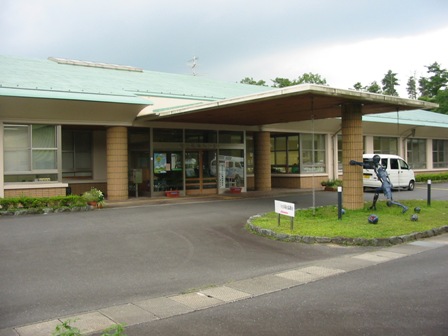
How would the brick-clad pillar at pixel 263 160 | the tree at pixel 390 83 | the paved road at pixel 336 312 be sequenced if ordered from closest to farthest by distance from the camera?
the paved road at pixel 336 312 → the brick-clad pillar at pixel 263 160 → the tree at pixel 390 83

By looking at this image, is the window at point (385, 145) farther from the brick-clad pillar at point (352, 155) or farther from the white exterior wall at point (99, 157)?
the white exterior wall at point (99, 157)

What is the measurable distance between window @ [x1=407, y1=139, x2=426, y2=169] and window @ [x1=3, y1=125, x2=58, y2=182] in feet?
84.3

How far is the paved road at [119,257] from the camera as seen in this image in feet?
21.5

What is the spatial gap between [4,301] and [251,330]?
363cm

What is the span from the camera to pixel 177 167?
856 inches

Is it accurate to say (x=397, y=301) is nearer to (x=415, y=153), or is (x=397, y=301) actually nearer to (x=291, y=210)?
(x=291, y=210)

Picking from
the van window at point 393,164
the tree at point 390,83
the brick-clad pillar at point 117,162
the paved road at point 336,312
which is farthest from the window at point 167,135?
the tree at point 390,83

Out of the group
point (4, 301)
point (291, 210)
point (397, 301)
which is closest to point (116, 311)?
point (4, 301)

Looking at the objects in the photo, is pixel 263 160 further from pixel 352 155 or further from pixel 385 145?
pixel 385 145

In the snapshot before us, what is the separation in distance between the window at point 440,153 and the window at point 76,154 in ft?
87.8

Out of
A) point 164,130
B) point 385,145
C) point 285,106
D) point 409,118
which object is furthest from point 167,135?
point 409,118

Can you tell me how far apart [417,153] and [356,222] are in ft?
80.1

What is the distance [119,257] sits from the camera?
9094 millimetres

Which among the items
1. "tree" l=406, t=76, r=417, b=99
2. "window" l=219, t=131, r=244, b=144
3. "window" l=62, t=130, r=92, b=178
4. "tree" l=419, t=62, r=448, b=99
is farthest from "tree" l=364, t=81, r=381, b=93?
"window" l=62, t=130, r=92, b=178
